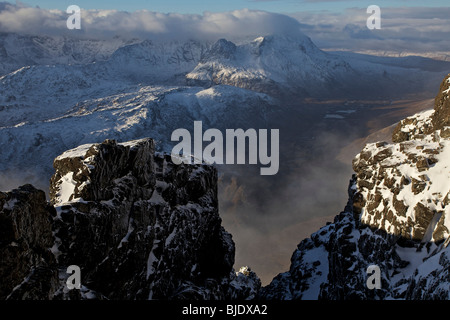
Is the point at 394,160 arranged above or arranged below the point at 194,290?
above

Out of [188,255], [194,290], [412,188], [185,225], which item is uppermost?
[412,188]

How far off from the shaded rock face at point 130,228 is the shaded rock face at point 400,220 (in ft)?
99.3

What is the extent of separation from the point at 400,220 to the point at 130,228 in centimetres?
5912

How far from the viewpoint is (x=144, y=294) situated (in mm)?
83875

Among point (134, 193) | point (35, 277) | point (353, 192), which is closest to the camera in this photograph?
A: point (35, 277)

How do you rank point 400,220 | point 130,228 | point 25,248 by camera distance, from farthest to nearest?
point 400,220 → point 130,228 → point 25,248

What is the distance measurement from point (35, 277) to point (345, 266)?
2788 inches

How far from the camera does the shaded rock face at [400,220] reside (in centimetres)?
8706

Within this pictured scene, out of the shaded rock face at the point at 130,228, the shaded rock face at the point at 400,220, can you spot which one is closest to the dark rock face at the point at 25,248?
the shaded rock face at the point at 130,228

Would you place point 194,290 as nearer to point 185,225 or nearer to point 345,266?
point 185,225

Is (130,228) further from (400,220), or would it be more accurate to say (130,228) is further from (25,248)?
(400,220)

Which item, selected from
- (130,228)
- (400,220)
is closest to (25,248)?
(130,228)

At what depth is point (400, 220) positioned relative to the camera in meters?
94.9

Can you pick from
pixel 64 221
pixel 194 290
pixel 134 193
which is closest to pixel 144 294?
pixel 194 290
